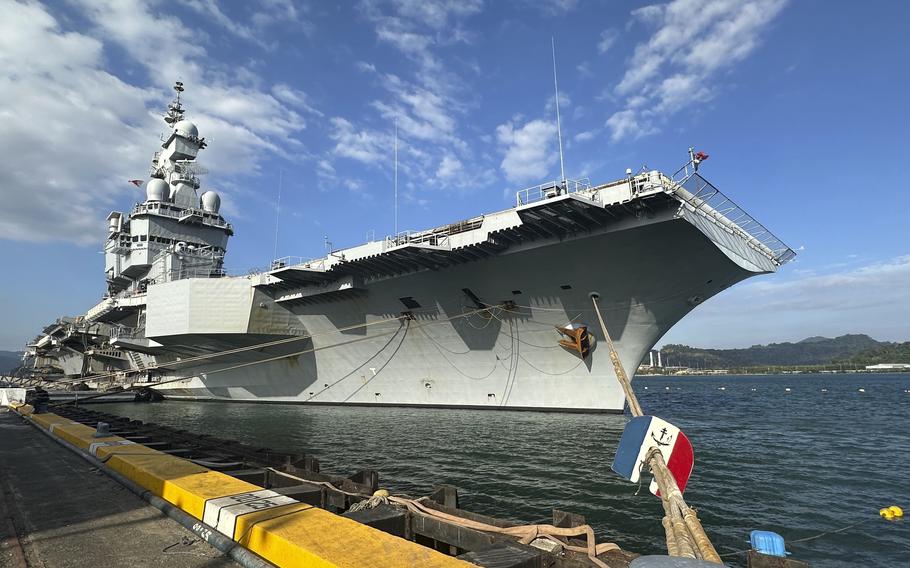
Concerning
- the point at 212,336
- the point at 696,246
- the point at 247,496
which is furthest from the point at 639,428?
the point at 212,336

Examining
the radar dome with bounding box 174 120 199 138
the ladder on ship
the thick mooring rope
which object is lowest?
the thick mooring rope

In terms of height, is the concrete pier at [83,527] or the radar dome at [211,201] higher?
the radar dome at [211,201]

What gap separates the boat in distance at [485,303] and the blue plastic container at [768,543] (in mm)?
7827

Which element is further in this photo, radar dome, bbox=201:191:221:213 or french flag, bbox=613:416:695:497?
radar dome, bbox=201:191:221:213

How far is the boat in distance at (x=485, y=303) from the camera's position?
39.9 ft

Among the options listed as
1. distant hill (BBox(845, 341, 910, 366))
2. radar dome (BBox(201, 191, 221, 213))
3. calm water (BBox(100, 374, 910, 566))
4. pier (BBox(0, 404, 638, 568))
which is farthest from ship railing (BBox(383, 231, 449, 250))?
distant hill (BBox(845, 341, 910, 366))

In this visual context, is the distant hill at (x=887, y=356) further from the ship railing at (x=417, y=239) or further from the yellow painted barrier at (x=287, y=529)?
the yellow painted barrier at (x=287, y=529)

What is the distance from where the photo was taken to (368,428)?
1446 centimetres

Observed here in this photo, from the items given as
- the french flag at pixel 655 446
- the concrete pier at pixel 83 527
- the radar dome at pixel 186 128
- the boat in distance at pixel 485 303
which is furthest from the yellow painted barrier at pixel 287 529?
the radar dome at pixel 186 128

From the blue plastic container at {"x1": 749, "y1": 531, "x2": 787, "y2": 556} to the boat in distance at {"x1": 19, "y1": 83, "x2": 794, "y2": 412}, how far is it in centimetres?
783

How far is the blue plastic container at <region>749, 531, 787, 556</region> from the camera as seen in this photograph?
4016 mm

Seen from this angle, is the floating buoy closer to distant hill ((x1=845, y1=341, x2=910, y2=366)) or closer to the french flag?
the french flag

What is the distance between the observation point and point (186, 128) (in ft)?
116

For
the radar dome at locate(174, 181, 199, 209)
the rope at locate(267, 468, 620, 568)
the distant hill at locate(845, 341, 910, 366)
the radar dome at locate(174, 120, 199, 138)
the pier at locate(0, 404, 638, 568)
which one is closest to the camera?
the pier at locate(0, 404, 638, 568)
